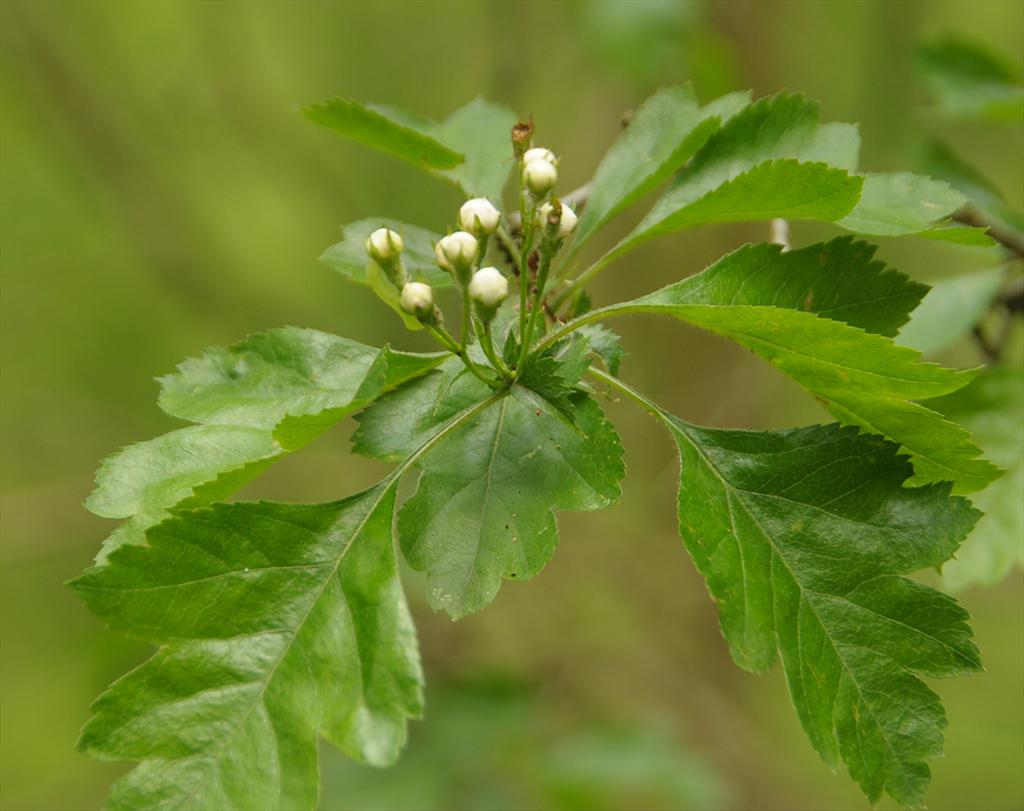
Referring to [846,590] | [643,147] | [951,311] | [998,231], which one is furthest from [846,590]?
[998,231]

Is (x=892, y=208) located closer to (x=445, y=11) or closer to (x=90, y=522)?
(x=90, y=522)

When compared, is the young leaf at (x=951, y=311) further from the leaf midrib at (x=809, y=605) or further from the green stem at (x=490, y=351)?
the green stem at (x=490, y=351)

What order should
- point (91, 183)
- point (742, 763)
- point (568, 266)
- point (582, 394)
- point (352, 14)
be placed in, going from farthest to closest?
point (352, 14) < point (91, 183) < point (742, 763) < point (568, 266) < point (582, 394)

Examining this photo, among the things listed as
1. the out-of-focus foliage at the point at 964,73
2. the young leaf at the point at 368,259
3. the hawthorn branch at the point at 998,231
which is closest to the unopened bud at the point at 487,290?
the young leaf at the point at 368,259

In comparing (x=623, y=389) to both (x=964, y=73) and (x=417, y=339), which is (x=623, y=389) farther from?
(x=417, y=339)

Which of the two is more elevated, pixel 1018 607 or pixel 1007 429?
pixel 1007 429

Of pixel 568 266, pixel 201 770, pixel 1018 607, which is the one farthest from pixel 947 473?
pixel 1018 607

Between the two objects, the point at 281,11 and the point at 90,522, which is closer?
the point at 90,522
